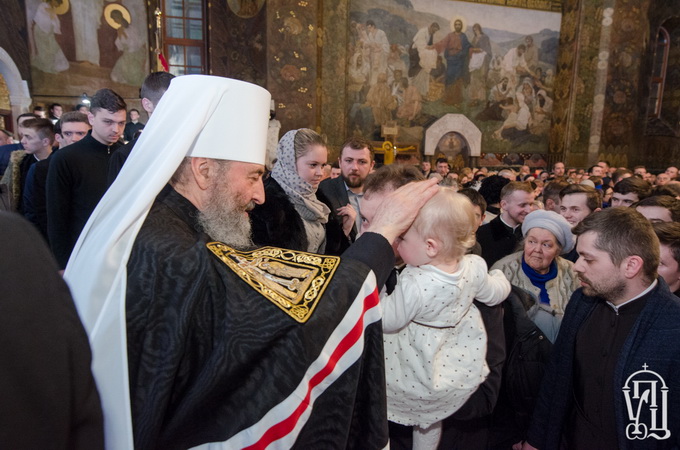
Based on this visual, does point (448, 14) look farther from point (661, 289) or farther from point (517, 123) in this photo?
point (661, 289)

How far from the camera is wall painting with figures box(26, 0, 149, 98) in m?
10.6

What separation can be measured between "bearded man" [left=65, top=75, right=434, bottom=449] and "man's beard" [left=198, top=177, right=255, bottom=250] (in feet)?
0.42

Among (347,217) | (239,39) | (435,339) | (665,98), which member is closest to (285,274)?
(435,339)

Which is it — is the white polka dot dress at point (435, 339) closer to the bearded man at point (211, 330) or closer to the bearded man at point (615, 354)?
the bearded man at point (615, 354)

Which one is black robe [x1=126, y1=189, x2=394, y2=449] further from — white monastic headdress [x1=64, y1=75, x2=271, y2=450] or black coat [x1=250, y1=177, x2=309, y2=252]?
black coat [x1=250, y1=177, x2=309, y2=252]

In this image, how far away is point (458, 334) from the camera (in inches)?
78.8

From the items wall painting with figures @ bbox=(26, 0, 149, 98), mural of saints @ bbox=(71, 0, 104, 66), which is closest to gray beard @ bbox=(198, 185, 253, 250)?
wall painting with figures @ bbox=(26, 0, 149, 98)

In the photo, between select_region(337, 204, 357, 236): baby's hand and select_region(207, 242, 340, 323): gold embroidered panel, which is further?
select_region(337, 204, 357, 236): baby's hand

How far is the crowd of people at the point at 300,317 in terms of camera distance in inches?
38.7

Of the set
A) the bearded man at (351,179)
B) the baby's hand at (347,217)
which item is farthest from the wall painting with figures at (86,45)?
the baby's hand at (347,217)

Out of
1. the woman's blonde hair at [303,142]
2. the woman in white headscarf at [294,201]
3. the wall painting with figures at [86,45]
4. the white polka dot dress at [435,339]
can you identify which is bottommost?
the white polka dot dress at [435,339]

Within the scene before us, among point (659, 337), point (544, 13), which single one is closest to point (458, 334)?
point (659, 337)

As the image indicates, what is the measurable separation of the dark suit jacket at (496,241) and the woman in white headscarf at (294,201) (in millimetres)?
1465

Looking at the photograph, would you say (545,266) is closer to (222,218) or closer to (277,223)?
(277,223)
